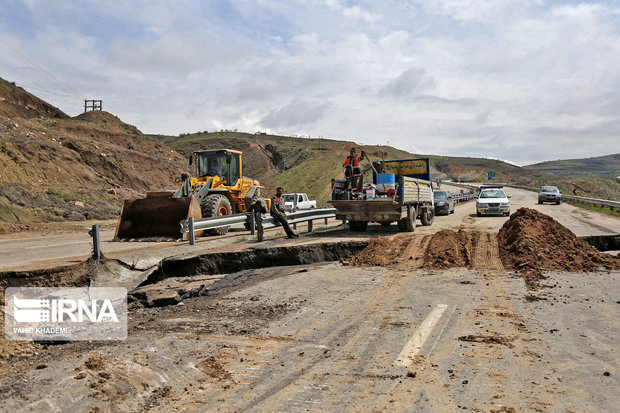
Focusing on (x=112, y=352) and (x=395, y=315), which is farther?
(x=395, y=315)

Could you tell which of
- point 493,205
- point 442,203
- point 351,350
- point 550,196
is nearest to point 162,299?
point 351,350

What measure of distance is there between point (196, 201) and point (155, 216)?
4.04 feet

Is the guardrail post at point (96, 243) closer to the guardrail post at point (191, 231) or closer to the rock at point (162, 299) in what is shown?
the rock at point (162, 299)

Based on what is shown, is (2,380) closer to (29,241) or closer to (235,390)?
(235,390)

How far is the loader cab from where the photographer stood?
17516 mm

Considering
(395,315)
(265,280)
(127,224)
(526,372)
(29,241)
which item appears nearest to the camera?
(526,372)

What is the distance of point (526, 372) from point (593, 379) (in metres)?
0.51

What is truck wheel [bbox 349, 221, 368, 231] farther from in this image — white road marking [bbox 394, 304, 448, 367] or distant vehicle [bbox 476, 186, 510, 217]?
distant vehicle [bbox 476, 186, 510, 217]

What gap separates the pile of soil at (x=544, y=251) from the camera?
28.5 feet

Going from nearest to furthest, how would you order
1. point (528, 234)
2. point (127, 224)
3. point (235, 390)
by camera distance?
point (235, 390), point (528, 234), point (127, 224)

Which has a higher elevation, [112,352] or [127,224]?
[127,224]

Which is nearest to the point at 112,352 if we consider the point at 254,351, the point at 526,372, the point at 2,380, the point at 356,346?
the point at 2,380

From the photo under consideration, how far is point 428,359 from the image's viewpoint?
4250 mm

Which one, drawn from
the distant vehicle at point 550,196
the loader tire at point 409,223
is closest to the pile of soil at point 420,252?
the loader tire at point 409,223
